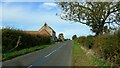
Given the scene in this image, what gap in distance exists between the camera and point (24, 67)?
1534cm

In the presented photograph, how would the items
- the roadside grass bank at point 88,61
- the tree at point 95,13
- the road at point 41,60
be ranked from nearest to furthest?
the roadside grass bank at point 88,61 → the road at point 41,60 → the tree at point 95,13

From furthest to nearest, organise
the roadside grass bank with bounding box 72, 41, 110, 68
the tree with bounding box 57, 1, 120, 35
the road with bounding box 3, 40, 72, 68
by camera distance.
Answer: the tree with bounding box 57, 1, 120, 35 < the road with bounding box 3, 40, 72, 68 < the roadside grass bank with bounding box 72, 41, 110, 68

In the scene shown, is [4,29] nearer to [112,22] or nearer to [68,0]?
[68,0]

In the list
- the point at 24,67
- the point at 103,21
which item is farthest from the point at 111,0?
the point at 24,67

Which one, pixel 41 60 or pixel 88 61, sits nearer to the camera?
pixel 88 61

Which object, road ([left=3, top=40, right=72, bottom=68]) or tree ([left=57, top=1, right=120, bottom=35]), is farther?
tree ([left=57, top=1, right=120, bottom=35])

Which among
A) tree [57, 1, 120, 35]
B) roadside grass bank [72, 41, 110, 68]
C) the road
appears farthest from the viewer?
tree [57, 1, 120, 35]

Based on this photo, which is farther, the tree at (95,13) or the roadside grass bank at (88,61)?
the tree at (95,13)

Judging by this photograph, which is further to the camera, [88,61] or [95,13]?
[95,13]

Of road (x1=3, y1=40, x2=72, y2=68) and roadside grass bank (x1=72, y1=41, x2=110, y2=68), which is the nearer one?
roadside grass bank (x1=72, y1=41, x2=110, y2=68)

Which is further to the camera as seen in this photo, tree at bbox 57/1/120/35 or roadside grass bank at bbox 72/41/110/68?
tree at bbox 57/1/120/35

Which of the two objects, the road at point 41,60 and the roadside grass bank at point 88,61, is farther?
the road at point 41,60

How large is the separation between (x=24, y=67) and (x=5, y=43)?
15.6 m

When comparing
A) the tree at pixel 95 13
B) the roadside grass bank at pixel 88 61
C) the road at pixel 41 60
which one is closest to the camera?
the roadside grass bank at pixel 88 61
